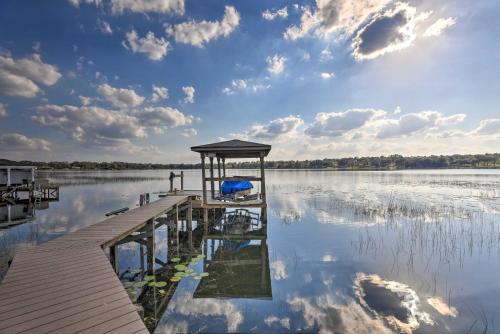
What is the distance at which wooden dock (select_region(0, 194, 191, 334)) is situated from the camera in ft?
9.48

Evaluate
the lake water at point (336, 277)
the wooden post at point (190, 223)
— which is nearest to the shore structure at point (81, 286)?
the lake water at point (336, 277)

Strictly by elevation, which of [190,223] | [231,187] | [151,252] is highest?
[231,187]

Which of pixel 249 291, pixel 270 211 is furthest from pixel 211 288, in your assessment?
pixel 270 211

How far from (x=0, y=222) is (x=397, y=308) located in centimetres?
2210

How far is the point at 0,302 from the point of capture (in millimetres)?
3324

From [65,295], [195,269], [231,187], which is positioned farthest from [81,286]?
[231,187]

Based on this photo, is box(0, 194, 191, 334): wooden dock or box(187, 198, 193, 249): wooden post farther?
box(187, 198, 193, 249): wooden post

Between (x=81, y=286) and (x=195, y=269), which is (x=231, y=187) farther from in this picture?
(x=81, y=286)

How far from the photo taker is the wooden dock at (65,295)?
2.89 metres

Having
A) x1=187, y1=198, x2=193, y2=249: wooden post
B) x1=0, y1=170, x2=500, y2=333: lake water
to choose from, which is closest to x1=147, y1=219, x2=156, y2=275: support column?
x1=0, y1=170, x2=500, y2=333: lake water

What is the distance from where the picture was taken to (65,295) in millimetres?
3604

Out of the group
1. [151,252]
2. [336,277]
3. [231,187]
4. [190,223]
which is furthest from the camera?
[231,187]

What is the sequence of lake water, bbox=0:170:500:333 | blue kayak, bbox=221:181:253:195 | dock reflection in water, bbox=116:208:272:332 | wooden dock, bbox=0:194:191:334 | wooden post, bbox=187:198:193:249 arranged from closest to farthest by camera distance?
wooden dock, bbox=0:194:191:334, lake water, bbox=0:170:500:333, dock reflection in water, bbox=116:208:272:332, wooden post, bbox=187:198:193:249, blue kayak, bbox=221:181:253:195

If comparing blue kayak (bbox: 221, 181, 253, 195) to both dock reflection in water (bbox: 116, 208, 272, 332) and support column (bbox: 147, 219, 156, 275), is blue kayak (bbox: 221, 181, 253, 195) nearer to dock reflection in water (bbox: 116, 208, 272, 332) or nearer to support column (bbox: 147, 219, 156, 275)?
dock reflection in water (bbox: 116, 208, 272, 332)
